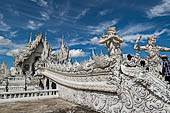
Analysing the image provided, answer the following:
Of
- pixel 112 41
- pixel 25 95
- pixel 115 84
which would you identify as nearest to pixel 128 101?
pixel 115 84

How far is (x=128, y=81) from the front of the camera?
149 inches

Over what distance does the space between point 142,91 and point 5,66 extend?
1614cm

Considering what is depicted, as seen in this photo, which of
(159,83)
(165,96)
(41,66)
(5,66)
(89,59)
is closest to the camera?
(165,96)

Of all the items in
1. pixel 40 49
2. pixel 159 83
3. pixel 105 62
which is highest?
pixel 40 49

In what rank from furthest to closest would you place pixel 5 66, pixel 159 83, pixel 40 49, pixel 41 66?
pixel 40 49
pixel 5 66
pixel 41 66
pixel 159 83

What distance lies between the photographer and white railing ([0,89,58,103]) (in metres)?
7.01

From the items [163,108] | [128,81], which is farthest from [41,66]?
[163,108]

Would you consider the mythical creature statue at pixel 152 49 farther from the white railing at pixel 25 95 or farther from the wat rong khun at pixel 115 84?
the white railing at pixel 25 95

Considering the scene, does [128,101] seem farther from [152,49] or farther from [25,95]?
[25,95]

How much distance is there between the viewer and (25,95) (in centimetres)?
772

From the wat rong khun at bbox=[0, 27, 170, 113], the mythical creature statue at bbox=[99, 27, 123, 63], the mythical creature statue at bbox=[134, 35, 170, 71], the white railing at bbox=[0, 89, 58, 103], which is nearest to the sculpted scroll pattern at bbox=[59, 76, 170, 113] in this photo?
the wat rong khun at bbox=[0, 27, 170, 113]

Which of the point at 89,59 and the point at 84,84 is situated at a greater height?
the point at 89,59

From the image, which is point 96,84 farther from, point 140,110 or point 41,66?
point 41,66

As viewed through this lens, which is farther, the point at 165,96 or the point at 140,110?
the point at 140,110
